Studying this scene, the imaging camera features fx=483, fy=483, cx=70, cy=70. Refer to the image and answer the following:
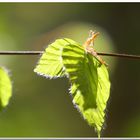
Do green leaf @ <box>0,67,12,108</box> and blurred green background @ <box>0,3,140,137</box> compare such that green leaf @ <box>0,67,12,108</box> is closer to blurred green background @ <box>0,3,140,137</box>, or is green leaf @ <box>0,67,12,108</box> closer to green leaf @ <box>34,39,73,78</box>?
Result: green leaf @ <box>34,39,73,78</box>

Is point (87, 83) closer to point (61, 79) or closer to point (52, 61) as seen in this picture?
point (52, 61)

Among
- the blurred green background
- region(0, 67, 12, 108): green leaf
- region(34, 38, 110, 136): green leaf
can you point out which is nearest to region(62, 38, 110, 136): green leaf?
region(34, 38, 110, 136): green leaf

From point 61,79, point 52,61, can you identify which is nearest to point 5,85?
point 52,61

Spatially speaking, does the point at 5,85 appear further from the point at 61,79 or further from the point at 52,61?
the point at 61,79

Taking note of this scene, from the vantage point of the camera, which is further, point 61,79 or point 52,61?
point 61,79

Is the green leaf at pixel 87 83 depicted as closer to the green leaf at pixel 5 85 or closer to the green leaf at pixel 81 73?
the green leaf at pixel 81 73
